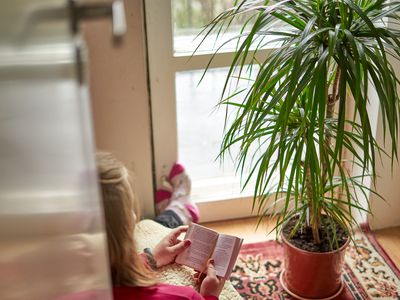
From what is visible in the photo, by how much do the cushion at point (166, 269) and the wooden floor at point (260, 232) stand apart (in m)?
0.36

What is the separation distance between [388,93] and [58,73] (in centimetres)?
97

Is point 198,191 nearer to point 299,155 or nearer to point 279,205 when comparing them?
point 279,205

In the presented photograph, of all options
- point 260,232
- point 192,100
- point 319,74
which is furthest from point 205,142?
point 319,74

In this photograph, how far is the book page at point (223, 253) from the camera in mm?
1494

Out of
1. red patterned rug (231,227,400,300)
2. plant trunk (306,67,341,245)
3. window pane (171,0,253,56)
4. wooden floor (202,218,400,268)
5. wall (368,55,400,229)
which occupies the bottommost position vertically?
red patterned rug (231,227,400,300)

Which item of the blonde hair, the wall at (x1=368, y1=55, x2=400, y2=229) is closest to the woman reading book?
the blonde hair

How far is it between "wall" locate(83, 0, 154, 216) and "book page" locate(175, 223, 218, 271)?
388mm

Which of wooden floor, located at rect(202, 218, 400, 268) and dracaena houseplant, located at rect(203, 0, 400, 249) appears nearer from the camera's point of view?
dracaena houseplant, located at rect(203, 0, 400, 249)

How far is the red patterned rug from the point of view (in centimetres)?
173

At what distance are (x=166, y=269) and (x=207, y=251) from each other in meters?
0.13

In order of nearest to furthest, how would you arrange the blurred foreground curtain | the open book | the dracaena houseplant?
the blurred foreground curtain < the dracaena houseplant < the open book

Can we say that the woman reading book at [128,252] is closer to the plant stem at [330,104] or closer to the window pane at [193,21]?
the plant stem at [330,104]

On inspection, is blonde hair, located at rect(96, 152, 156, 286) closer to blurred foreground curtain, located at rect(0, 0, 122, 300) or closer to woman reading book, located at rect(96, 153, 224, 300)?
woman reading book, located at rect(96, 153, 224, 300)

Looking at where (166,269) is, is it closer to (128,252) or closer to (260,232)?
(128,252)
